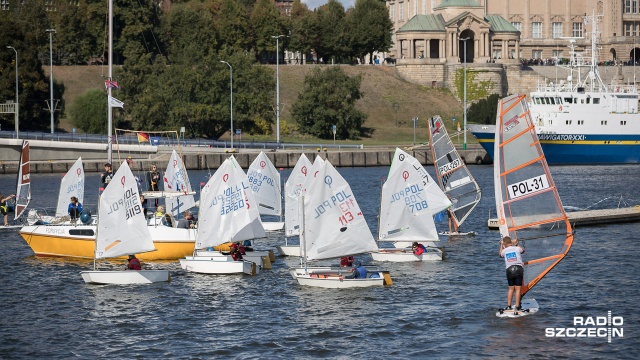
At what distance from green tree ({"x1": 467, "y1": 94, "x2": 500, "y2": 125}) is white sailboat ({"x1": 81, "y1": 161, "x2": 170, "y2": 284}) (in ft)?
388

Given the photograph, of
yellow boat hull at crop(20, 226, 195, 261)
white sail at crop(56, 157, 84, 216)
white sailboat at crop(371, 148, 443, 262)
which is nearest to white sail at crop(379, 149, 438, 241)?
white sailboat at crop(371, 148, 443, 262)

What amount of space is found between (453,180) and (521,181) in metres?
29.2

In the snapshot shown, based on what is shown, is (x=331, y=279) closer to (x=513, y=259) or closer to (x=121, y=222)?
(x=121, y=222)

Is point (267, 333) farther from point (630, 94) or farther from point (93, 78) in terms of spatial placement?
point (93, 78)

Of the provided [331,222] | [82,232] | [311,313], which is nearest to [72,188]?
[82,232]

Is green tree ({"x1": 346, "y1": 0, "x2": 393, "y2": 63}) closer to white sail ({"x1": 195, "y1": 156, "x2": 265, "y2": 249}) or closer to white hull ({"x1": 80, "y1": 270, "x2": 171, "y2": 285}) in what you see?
white sail ({"x1": 195, "y1": 156, "x2": 265, "y2": 249})

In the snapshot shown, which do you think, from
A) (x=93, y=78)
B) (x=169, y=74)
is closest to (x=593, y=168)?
(x=169, y=74)

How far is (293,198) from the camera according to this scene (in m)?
62.3

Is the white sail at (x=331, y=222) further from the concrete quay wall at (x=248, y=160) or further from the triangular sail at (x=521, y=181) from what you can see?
the concrete quay wall at (x=248, y=160)

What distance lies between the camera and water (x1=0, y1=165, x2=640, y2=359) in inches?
1576

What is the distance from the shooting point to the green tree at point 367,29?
18700 cm

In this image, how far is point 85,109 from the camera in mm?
148500

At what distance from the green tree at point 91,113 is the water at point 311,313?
3379 inches

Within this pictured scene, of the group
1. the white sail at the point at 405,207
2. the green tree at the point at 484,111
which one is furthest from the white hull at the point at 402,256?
the green tree at the point at 484,111
